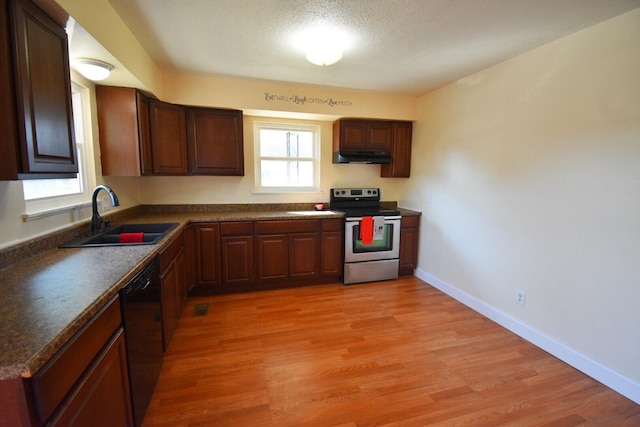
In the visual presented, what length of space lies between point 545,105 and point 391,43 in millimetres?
1309

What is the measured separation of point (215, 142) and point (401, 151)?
95.1 inches

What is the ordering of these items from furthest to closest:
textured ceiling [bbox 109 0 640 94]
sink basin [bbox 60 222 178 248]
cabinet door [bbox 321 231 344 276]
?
cabinet door [bbox 321 231 344 276]
sink basin [bbox 60 222 178 248]
textured ceiling [bbox 109 0 640 94]

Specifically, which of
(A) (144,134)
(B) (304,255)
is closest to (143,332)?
(A) (144,134)

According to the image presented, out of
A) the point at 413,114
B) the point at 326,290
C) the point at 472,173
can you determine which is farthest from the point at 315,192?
the point at 472,173

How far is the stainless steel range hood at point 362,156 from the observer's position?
12.0 feet

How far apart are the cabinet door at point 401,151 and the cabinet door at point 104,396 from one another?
137 inches

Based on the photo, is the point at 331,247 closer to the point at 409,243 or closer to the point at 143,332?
the point at 409,243

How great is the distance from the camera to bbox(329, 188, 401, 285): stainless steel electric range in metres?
3.51

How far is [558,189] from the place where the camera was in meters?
2.18

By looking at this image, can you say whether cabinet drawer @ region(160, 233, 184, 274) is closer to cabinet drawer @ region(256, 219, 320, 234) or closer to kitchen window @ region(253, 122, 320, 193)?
cabinet drawer @ region(256, 219, 320, 234)

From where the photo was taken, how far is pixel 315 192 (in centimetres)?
395

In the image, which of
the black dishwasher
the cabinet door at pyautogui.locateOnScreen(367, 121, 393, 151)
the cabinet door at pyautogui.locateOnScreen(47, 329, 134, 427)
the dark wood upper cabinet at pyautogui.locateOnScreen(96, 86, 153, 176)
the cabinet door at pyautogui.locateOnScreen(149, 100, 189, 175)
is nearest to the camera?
the cabinet door at pyautogui.locateOnScreen(47, 329, 134, 427)

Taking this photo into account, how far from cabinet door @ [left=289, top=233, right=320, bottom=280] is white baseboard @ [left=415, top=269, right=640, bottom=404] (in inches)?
63.6

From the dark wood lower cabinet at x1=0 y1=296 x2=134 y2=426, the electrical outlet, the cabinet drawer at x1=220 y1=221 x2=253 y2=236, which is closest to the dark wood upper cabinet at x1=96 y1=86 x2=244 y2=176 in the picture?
the cabinet drawer at x1=220 y1=221 x2=253 y2=236
